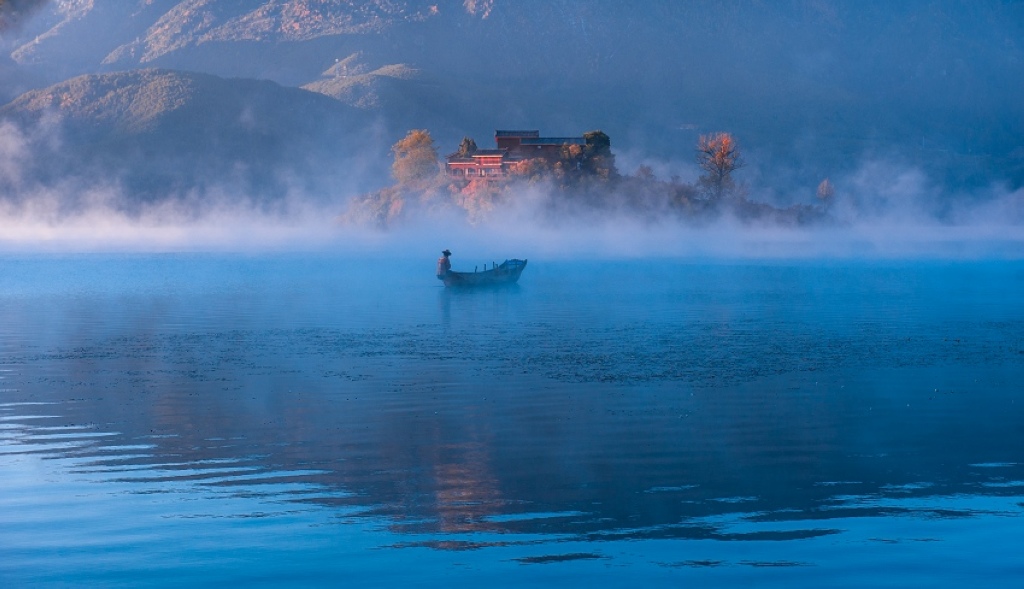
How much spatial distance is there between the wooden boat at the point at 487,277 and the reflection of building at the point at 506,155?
5688 centimetres

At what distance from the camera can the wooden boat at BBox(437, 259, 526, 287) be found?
219 ft

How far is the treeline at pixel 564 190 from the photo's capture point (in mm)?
126188

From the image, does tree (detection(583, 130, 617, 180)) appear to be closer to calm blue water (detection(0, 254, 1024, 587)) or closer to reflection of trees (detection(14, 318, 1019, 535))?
calm blue water (detection(0, 254, 1024, 587))

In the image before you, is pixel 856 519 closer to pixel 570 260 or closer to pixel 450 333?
pixel 450 333


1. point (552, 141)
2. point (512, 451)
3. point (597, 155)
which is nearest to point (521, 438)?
point (512, 451)

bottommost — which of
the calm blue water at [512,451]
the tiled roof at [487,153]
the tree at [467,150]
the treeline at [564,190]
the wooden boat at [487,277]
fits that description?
the calm blue water at [512,451]

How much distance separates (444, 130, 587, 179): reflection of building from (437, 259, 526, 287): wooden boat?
56.9 m

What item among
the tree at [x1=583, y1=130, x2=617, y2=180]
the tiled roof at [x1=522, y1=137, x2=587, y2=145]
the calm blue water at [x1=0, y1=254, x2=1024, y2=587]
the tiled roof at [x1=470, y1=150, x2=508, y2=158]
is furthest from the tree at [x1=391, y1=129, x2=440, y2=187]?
the calm blue water at [x1=0, y1=254, x2=1024, y2=587]

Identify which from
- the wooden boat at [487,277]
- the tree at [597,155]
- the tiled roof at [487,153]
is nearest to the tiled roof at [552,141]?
the tree at [597,155]

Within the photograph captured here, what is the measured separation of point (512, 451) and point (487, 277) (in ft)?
148

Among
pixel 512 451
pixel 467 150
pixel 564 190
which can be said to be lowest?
pixel 512 451

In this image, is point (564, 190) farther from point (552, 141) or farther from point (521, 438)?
point (521, 438)

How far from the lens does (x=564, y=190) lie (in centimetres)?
12731

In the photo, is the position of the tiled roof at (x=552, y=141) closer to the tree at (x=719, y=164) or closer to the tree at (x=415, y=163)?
the tree at (x=415, y=163)
